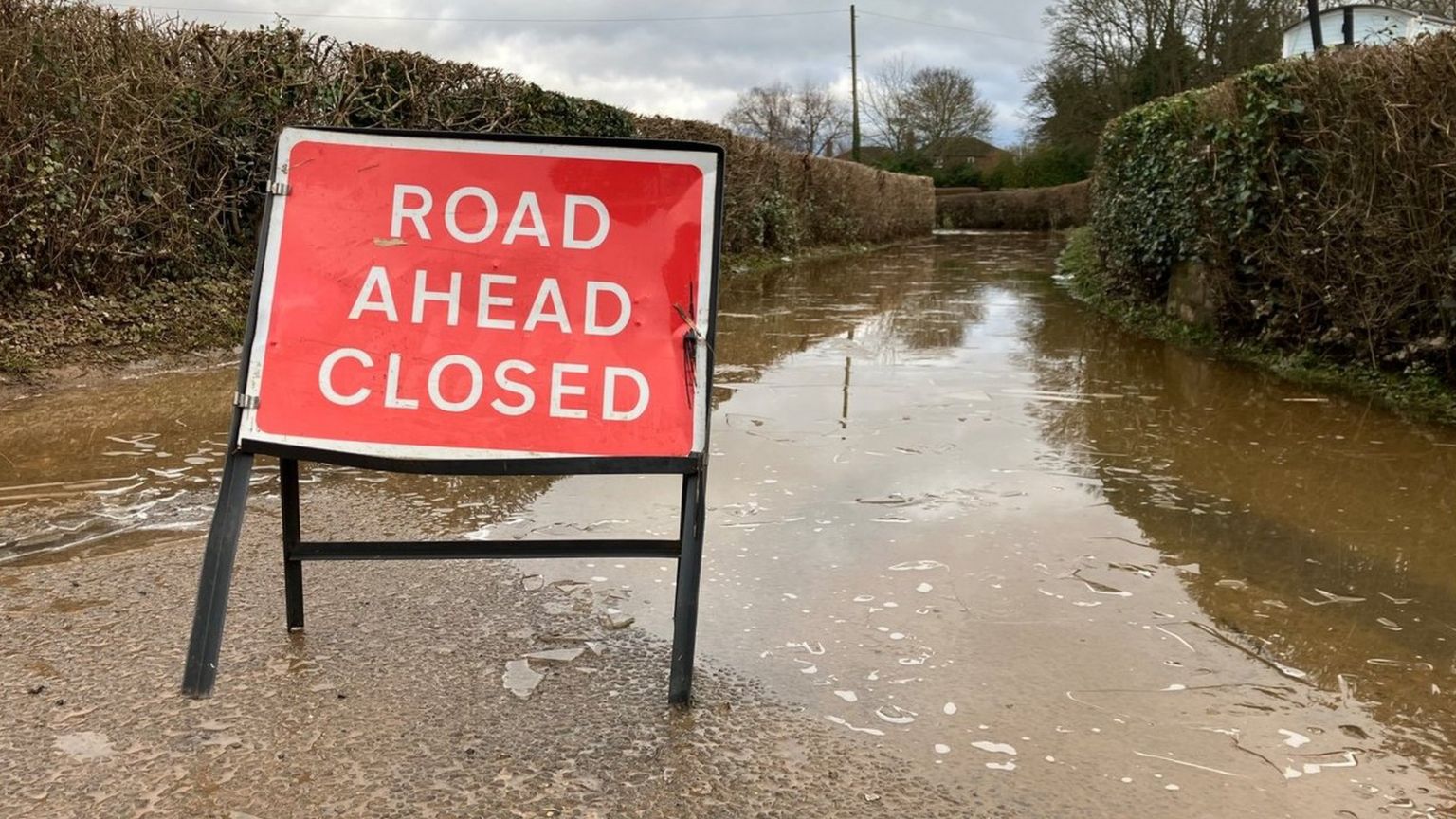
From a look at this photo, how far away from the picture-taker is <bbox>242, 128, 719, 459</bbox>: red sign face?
8.25ft

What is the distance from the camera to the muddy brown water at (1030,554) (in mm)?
2355

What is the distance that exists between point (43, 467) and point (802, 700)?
11.7 feet

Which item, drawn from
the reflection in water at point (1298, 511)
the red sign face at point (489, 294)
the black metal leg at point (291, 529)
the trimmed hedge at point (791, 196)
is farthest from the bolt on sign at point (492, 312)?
the trimmed hedge at point (791, 196)

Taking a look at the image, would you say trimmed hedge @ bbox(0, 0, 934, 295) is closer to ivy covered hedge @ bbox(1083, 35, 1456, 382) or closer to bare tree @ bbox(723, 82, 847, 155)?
ivy covered hedge @ bbox(1083, 35, 1456, 382)

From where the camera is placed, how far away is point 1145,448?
513cm

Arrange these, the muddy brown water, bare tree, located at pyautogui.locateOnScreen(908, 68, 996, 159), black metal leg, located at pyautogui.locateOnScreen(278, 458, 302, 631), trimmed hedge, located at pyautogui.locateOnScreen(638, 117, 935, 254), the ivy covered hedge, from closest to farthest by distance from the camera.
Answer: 1. the muddy brown water
2. black metal leg, located at pyautogui.locateOnScreen(278, 458, 302, 631)
3. the ivy covered hedge
4. trimmed hedge, located at pyautogui.locateOnScreen(638, 117, 935, 254)
5. bare tree, located at pyautogui.locateOnScreen(908, 68, 996, 159)

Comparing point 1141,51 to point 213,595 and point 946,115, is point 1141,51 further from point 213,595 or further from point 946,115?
point 213,595

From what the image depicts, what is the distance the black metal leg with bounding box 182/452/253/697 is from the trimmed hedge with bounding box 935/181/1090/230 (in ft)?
115

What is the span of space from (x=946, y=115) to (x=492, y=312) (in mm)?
53135

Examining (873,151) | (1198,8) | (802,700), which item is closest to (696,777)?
(802,700)

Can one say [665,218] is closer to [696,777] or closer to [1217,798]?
[696,777]

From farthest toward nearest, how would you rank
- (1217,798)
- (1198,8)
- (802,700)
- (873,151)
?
(873,151) < (1198,8) < (802,700) < (1217,798)

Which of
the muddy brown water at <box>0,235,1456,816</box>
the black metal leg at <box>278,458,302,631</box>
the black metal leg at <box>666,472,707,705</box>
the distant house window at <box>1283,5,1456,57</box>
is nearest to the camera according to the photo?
the muddy brown water at <box>0,235,1456,816</box>

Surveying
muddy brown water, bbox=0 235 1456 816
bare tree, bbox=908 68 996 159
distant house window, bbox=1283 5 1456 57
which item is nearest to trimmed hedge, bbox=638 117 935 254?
muddy brown water, bbox=0 235 1456 816
